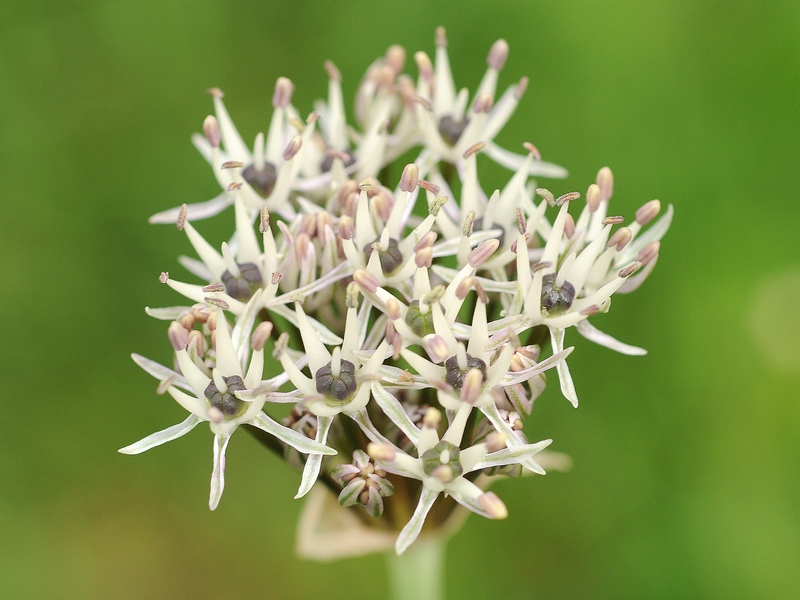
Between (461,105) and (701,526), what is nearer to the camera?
(461,105)

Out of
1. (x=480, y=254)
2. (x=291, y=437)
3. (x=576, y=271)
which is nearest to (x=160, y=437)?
(x=291, y=437)

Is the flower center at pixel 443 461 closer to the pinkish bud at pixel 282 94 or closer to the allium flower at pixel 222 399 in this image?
the allium flower at pixel 222 399

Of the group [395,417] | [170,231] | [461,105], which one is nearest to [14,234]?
[170,231]

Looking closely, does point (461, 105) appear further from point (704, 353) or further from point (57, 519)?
point (57, 519)

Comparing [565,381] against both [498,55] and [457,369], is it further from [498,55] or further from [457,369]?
[498,55]

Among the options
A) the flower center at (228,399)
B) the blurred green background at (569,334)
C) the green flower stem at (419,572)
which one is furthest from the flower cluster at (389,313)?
the blurred green background at (569,334)

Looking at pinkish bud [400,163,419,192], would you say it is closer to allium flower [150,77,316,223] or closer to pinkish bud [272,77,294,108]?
allium flower [150,77,316,223]
